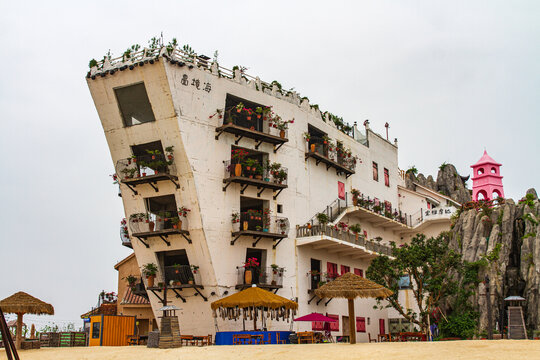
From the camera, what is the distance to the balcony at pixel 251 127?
113ft

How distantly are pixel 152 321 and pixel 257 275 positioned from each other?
9.52 m

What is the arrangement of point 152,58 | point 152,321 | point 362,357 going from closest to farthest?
point 362,357, point 152,58, point 152,321

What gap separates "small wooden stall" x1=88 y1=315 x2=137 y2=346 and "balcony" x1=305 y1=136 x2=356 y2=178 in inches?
633

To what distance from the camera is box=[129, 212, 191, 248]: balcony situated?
3306 centimetres

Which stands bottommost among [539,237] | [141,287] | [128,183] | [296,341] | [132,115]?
[296,341]

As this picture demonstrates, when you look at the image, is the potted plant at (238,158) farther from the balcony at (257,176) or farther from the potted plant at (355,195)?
the potted plant at (355,195)

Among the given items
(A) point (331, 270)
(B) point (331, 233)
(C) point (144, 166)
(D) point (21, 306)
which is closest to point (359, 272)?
(A) point (331, 270)

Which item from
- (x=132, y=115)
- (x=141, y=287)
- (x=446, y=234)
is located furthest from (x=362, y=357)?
(x=446, y=234)

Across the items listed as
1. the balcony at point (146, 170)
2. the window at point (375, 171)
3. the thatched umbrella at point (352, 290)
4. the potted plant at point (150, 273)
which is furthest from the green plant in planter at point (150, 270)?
the window at point (375, 171)

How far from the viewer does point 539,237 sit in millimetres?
40094

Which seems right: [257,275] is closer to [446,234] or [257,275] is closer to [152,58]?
[152,58]

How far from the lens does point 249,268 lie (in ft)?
113

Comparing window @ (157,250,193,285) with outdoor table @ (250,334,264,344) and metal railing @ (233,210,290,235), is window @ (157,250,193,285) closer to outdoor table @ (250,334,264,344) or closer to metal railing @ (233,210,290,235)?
metal railing @ (233,210,290,235)

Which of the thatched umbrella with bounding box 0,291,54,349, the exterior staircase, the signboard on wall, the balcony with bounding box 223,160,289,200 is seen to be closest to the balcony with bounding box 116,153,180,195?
the balcony with bounding box 223,160,289,200
